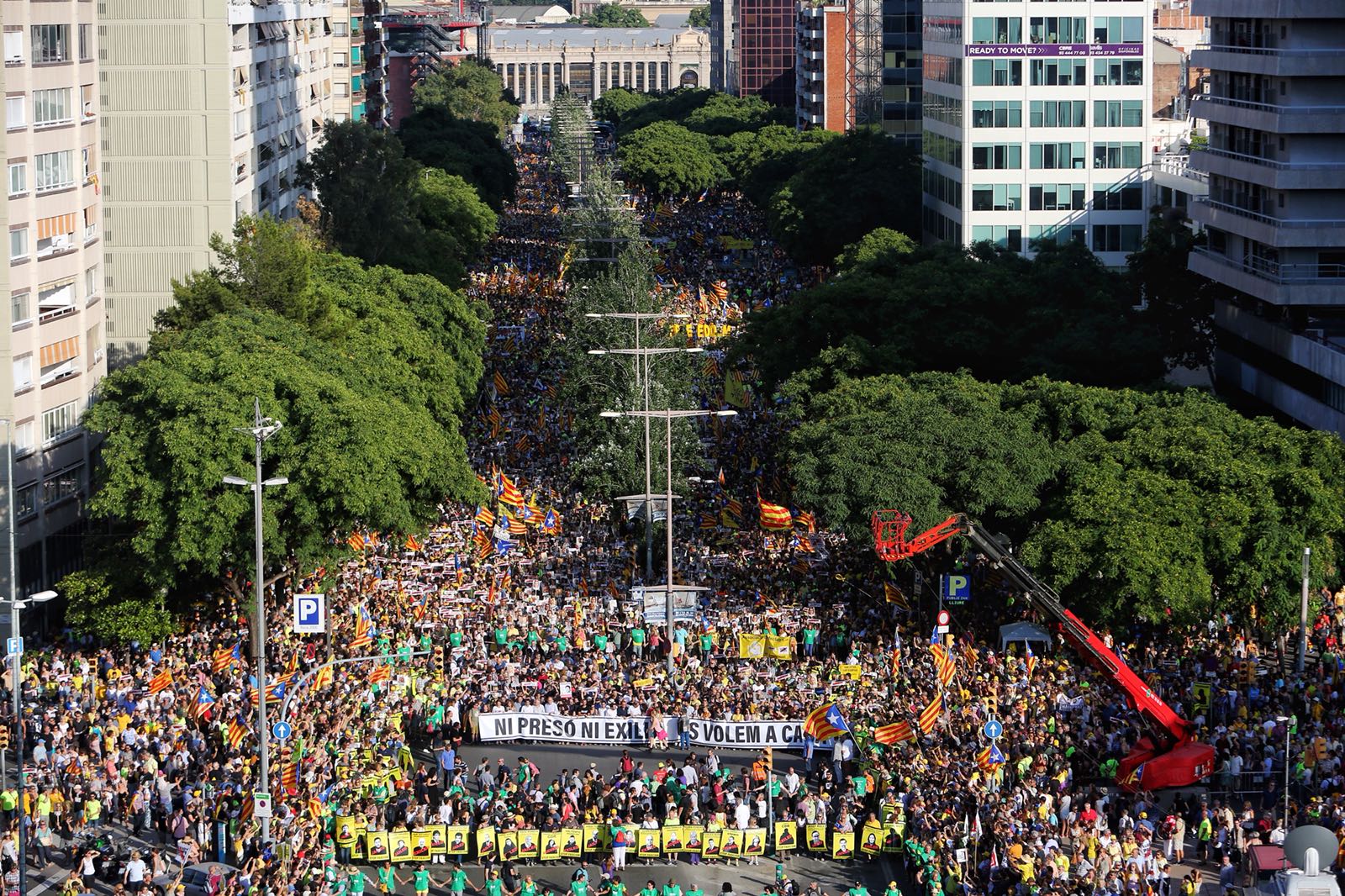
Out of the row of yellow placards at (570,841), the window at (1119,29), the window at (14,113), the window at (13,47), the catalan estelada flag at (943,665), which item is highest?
the window at (1119,29)

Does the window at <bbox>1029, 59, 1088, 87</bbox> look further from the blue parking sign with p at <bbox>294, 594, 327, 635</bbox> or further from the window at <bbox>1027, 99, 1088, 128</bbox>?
the blue parking sign with p at <bbox>294, 594, 327, 635</bbox>

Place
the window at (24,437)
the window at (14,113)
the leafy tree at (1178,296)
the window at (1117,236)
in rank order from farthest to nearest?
1. the window at (1117,236)
2. the leafy tree at (1178,296)
3. the window at (24,437)
4. the window at (14,113)

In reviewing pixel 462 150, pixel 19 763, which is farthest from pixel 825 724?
pixel 462 150

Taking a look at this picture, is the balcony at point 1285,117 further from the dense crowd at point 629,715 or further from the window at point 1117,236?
the window at point 1117,236

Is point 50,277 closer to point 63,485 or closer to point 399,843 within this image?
point 63,485

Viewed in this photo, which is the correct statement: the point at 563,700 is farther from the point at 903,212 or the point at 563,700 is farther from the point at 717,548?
the point at 903,212

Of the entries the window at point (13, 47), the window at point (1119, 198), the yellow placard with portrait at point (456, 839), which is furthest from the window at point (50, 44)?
the window at point (1119, 198)

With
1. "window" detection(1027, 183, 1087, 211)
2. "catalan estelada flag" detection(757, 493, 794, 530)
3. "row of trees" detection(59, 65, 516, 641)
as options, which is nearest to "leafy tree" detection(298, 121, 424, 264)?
"row of trees" detection(59, 65, 516, 641)

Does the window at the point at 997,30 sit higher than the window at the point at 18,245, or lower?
higher

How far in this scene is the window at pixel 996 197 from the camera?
105938 millimetres

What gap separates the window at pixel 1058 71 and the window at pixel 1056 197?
487 centimetres

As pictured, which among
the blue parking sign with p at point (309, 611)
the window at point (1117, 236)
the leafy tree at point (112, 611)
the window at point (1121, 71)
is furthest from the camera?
the window at point (1117, 236)

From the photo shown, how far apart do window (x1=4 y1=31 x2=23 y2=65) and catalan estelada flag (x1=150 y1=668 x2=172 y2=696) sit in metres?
21.5

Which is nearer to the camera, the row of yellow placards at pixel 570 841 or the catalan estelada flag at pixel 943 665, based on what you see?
the row of yellow placards at pixel 570 841
